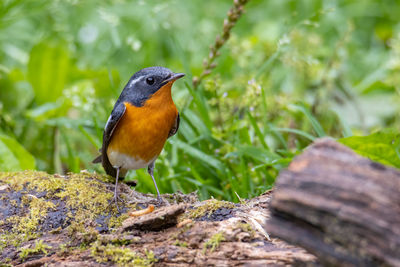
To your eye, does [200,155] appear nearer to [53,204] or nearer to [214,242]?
[53,204]

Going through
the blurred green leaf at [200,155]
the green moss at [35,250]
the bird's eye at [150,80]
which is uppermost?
the bird's eye at [150,80]

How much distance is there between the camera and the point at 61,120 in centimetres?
579

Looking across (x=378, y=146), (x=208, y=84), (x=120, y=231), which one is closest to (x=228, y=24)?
(x=208, y=84)

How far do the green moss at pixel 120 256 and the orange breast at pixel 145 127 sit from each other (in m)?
1.35

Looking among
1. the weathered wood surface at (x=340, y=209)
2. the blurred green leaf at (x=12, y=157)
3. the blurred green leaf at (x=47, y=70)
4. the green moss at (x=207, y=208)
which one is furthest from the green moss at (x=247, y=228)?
the blurred green leaf at (x=47, y=70)

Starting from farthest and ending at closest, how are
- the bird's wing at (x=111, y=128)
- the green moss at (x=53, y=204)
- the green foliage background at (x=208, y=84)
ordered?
the green foliage background at (x=208, y=84) < the bird's wing at (x=111, y=128) < the green moss at (x=53, y=204)

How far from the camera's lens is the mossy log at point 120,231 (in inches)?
111

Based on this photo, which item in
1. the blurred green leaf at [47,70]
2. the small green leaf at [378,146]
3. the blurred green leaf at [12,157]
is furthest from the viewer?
the blurred green leaf at [47,70]

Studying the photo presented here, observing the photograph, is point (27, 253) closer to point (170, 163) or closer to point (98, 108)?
point (170, 163)

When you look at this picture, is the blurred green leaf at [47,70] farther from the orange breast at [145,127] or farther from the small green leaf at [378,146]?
the small green leaf at [378,146]

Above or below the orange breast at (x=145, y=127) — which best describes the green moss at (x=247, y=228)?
below

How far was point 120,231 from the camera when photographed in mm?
3127

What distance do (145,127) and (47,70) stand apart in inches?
111

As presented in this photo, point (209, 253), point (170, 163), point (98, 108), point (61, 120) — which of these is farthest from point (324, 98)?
point (209, 253)
